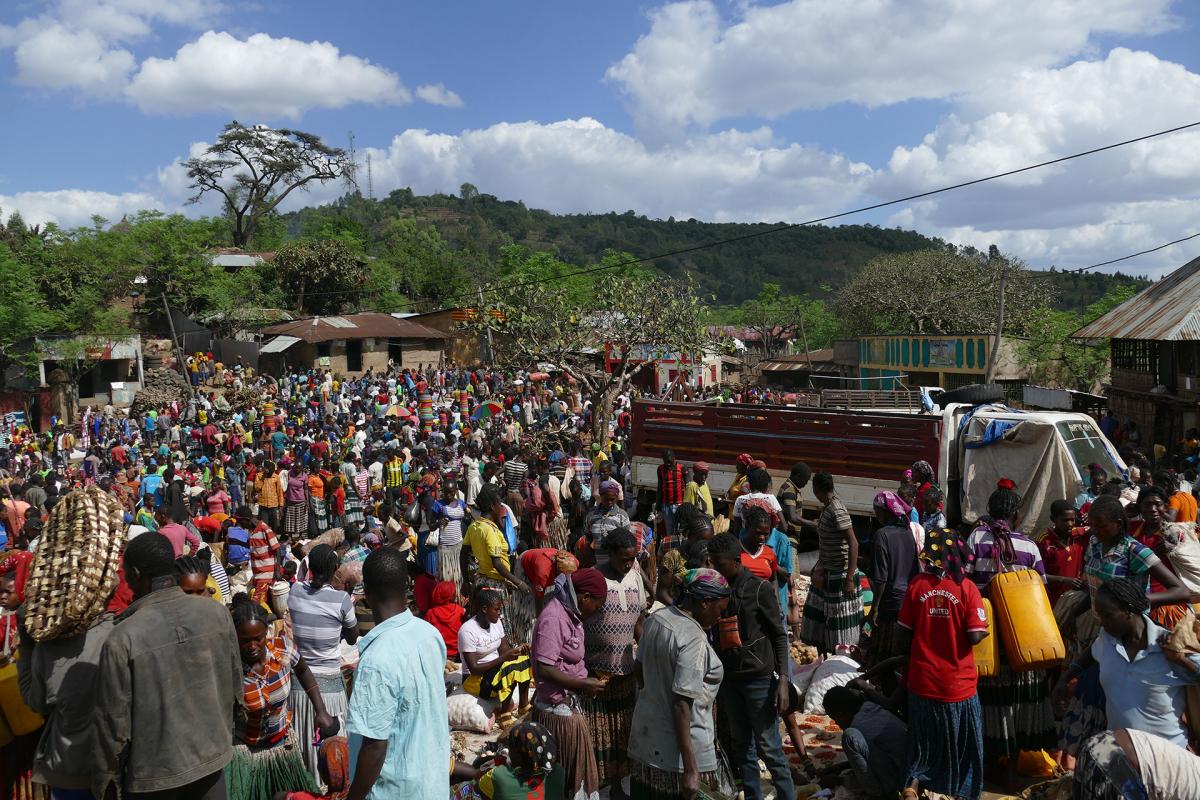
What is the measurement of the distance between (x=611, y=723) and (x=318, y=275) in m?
44.6

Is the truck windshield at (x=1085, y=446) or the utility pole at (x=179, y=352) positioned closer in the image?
the truck windshield at (x=1085, y=446)

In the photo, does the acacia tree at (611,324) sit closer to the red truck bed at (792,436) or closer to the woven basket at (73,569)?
the red truck bed at (792,436)

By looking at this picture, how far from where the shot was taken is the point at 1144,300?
18188 millimetres

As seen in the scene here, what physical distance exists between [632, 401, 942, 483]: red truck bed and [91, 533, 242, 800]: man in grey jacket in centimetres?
852

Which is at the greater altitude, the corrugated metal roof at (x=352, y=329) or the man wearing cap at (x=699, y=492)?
the corrugated metal roof at (x=352, y=329)

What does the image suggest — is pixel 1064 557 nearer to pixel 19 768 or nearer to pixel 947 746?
pixel 947 746

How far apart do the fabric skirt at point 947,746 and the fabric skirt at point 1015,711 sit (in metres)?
0.30

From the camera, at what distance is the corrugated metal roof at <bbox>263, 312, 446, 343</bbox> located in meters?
36.9

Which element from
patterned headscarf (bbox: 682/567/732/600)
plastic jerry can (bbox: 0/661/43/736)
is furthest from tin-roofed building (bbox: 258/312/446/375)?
patterned headscarf (bbox: 682/567/732/600)

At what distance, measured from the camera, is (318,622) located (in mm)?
5445

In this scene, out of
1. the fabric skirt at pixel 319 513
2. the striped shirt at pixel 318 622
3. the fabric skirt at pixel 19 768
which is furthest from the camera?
the fabric skirt at pixel 319 513

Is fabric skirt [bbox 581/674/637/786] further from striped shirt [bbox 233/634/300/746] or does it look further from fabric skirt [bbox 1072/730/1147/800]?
fabric skirt [bbox 1072/730/1147/800]

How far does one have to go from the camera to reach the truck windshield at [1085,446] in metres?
10.1

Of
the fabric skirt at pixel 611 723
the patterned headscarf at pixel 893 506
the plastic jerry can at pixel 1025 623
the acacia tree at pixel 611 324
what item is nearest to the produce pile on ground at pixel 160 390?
the acacia tree at pixel 611 324
